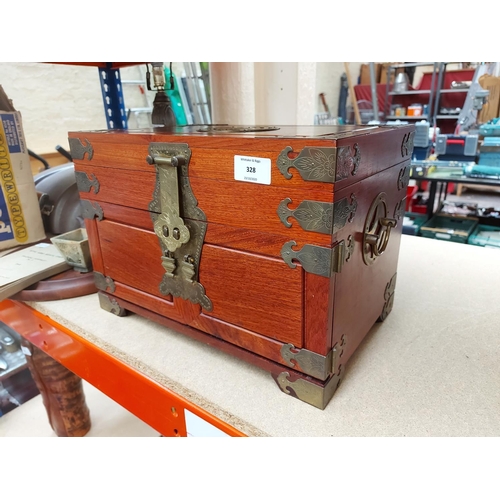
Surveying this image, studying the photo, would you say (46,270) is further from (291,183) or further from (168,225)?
(291,183)

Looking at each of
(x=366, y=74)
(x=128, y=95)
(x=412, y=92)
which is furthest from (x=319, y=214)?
(x=366, y=74)

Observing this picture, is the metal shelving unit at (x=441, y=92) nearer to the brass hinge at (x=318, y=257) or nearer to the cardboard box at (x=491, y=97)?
the cardboard box at (x=491, y=97)

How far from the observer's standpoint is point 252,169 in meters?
0.54

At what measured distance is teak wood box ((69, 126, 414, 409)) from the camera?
52 centimetres

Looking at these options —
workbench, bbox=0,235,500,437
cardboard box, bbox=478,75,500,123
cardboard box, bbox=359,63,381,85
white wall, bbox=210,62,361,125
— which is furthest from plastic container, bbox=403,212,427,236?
cardboard box, bbox=359,63,381,85

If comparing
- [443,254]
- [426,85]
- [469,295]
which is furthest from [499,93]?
[469,295]

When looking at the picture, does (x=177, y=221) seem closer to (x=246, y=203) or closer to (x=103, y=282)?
(x=246, y=203)

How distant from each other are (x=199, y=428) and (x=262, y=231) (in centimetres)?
34

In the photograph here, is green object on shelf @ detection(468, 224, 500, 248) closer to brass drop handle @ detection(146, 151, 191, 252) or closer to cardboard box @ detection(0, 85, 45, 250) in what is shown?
brass drop handle @ detection(146, 151, 191, 252)

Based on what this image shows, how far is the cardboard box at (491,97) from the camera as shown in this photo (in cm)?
340

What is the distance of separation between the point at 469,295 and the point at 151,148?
31.7 inches

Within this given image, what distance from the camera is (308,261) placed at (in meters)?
0.53

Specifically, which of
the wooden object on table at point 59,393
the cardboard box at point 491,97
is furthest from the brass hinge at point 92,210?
the cardboard box at point 491,97

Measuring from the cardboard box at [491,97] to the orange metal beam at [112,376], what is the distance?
3712 mm
